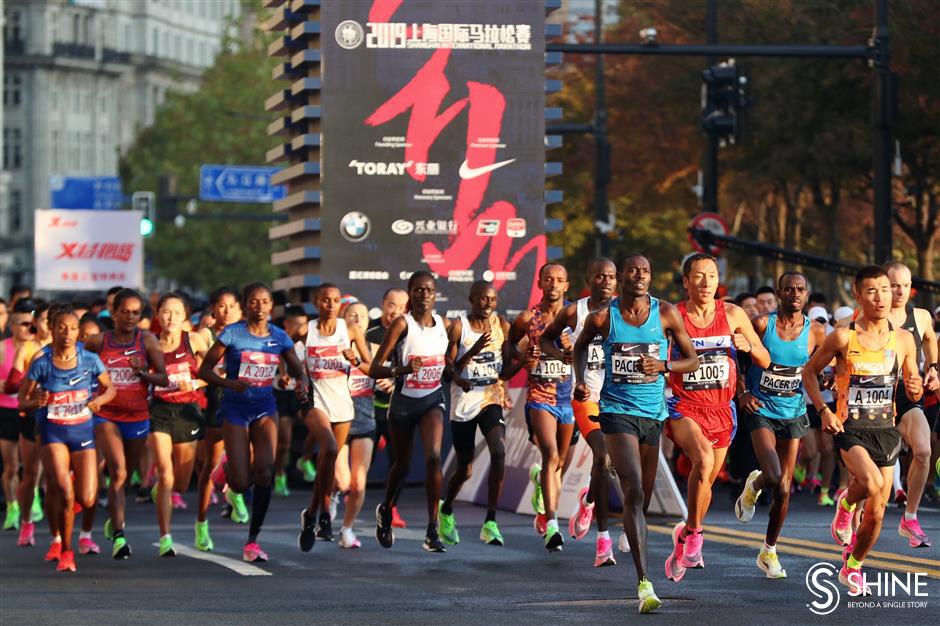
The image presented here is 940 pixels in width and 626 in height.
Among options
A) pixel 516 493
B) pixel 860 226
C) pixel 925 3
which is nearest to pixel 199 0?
pixel 860 226

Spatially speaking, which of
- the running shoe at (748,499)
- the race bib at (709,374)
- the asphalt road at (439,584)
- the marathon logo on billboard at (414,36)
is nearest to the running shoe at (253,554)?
the asphalt road at (439,584)

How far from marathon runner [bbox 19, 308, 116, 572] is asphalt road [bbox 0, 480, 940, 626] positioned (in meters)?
0.49

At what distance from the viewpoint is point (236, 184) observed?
66.2 m

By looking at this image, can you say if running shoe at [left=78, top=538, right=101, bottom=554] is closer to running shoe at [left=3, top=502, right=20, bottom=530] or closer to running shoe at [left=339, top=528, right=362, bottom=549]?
running shoe at [left=339, top=528, right=362, bottom=549]

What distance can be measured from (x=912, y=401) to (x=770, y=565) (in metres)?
1.92

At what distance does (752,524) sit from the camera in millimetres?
17953

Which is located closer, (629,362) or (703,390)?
(629,362)

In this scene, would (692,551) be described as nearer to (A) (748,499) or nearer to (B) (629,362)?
(A) (748,499)

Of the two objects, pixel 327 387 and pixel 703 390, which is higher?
pixel 703 390

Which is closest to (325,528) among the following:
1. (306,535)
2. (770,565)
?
(306,535)

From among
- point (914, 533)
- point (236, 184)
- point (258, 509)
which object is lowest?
point (914, 533)

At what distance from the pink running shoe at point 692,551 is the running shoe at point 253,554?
3.30m

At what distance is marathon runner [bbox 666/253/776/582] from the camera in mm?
13555

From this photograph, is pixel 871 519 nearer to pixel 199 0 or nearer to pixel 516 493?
pixel 516 493
